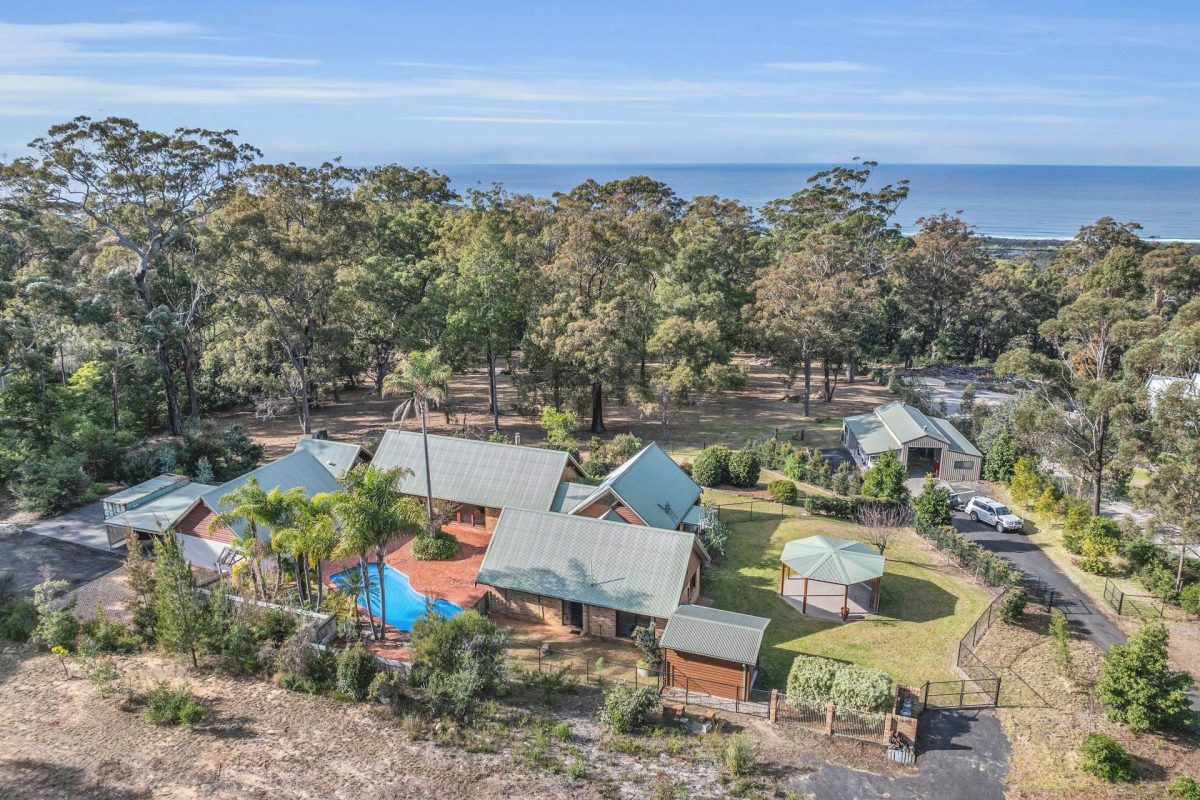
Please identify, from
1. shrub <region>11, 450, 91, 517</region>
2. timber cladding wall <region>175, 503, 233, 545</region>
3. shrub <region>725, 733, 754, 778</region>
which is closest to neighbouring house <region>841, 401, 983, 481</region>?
shrub <region>725, 733, 754, 778</region>

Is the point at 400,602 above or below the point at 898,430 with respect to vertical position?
below

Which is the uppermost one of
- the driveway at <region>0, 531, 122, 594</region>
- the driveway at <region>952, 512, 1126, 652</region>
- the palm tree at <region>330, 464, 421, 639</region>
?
the palm tree at <region>330, 464, 421, 639</region>

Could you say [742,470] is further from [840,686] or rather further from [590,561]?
[840,686]

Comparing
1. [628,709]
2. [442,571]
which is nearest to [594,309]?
[442,571]

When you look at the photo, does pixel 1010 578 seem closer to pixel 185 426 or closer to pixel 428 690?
pixel 428 690

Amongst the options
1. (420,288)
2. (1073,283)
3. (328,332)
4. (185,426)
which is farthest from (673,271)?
(1073,283)

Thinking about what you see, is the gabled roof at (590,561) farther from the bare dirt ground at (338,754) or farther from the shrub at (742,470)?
Answer: the shrub at (742,470)

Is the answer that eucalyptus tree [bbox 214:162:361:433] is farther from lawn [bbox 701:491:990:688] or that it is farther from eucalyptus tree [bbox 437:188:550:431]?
lawn [bbox 701:491:990:688]

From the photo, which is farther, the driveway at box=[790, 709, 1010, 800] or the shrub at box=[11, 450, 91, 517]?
the shrub at box=[11, 450, 91, 517]
